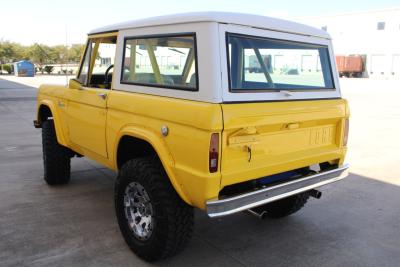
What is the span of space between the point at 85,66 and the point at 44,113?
1278mm

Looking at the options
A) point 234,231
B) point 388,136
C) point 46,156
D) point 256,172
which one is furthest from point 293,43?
point 388,136

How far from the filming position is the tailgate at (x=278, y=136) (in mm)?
2721

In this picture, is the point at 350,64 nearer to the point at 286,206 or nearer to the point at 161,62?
the point at 286,206

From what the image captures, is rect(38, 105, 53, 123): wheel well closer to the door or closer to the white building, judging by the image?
the door

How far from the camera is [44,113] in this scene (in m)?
5.21

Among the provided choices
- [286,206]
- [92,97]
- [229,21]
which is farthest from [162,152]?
[286,206]

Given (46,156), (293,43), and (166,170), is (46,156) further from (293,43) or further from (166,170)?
(293,43)

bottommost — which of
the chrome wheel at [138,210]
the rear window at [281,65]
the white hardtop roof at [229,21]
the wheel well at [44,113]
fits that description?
the chrome wheel at [138,210]

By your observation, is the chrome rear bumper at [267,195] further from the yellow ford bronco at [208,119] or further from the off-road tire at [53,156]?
the off-road tire at [53,156]

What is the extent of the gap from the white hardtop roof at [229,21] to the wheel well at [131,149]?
98 cm

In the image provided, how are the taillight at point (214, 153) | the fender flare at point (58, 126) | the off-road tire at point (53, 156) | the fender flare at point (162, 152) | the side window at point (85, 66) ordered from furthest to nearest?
the off-road tire at point (53, 156), the fender flare at point (58, 126), the side window at point (85, 66), the fender flare at point (162, 152), the taillight at point (214, 153)

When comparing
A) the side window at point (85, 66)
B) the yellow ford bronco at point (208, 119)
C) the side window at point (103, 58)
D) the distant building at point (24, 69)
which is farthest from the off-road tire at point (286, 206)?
the distant building at point (24, 69)

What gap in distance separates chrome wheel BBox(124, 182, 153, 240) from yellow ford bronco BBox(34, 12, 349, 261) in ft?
0.04

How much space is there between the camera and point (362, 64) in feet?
152
